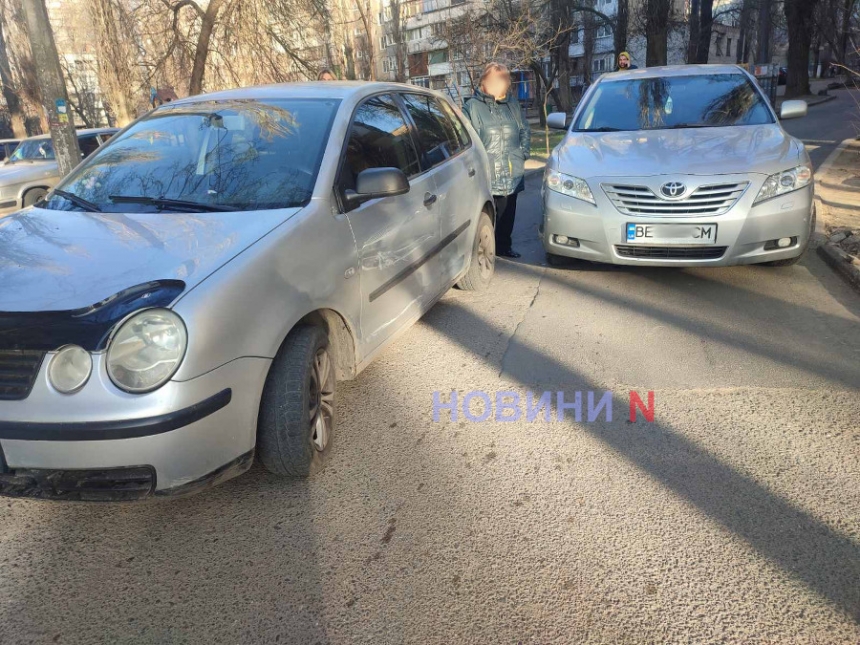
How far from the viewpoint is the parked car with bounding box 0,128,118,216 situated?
40.0 ft

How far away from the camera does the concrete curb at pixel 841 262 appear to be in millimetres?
5368

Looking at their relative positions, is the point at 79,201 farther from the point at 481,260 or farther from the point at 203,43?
the point at 203,43

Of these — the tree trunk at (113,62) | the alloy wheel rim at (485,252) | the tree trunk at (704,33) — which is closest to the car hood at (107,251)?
the alloy wheel rim at (485,252)

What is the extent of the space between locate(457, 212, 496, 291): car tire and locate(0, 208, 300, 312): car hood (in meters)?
2.72

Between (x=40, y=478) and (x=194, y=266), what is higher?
(x=194, y=266)


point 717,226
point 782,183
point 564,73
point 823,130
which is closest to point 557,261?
point 717,226

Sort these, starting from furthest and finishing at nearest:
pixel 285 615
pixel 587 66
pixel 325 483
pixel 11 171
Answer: pixel 587 66 < pixel 11 171 < pixel 325 483 < pixel 285 615

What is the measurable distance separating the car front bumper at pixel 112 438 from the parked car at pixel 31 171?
10.9 meters

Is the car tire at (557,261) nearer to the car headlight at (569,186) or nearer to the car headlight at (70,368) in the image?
the car headlight at (569,186)

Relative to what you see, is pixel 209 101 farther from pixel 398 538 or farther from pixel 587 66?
pixel 587 66

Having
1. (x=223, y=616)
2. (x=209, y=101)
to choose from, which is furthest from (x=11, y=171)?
(x=223, y=616)

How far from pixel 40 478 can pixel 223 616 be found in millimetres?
829

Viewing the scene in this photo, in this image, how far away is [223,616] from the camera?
2.29 metres

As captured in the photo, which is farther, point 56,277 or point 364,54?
point 364,54
